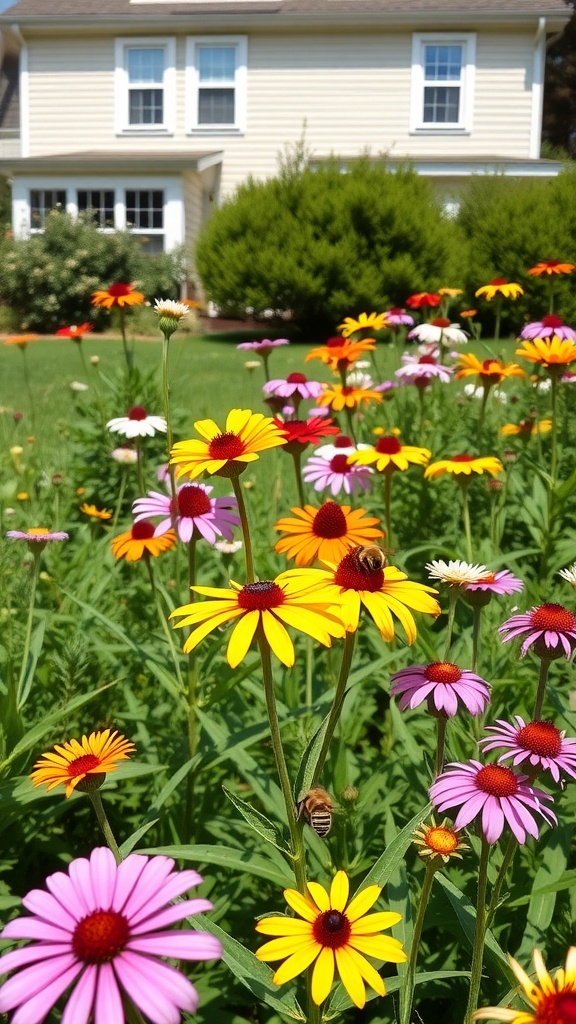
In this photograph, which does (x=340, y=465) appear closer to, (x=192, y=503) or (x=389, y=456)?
(x=389, y=456)

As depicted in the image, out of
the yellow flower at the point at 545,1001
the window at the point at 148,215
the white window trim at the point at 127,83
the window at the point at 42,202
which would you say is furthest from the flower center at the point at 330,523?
the white window trim at the point at 127,83

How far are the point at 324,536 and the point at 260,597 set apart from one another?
1.51 feet

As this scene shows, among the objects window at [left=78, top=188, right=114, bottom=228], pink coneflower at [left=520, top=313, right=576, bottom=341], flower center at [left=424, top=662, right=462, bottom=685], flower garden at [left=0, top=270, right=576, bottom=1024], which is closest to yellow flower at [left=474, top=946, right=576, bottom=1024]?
flower garden at [left=0, top=270, right=576, bottom=1024]

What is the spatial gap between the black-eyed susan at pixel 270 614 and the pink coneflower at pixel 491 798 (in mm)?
257

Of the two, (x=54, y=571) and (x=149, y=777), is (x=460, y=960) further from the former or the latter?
(x=54, y=571)

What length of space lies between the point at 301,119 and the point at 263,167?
1.19 metres

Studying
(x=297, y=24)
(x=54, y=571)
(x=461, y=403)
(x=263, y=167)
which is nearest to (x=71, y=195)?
(x=263, y=167)

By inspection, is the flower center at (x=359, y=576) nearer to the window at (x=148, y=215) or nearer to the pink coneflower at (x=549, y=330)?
the pink coneflower at (x=549, y=330)

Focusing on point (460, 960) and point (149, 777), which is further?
point (149, 777)

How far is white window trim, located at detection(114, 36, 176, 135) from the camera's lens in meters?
16.8

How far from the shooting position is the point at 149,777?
74.3 inches

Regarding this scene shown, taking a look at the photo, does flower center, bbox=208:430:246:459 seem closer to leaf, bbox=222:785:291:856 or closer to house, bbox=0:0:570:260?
leaf, bbox=222:785:291:856

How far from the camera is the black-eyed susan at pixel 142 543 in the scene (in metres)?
1.88

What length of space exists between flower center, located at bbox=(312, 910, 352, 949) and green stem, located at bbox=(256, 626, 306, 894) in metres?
0.14
